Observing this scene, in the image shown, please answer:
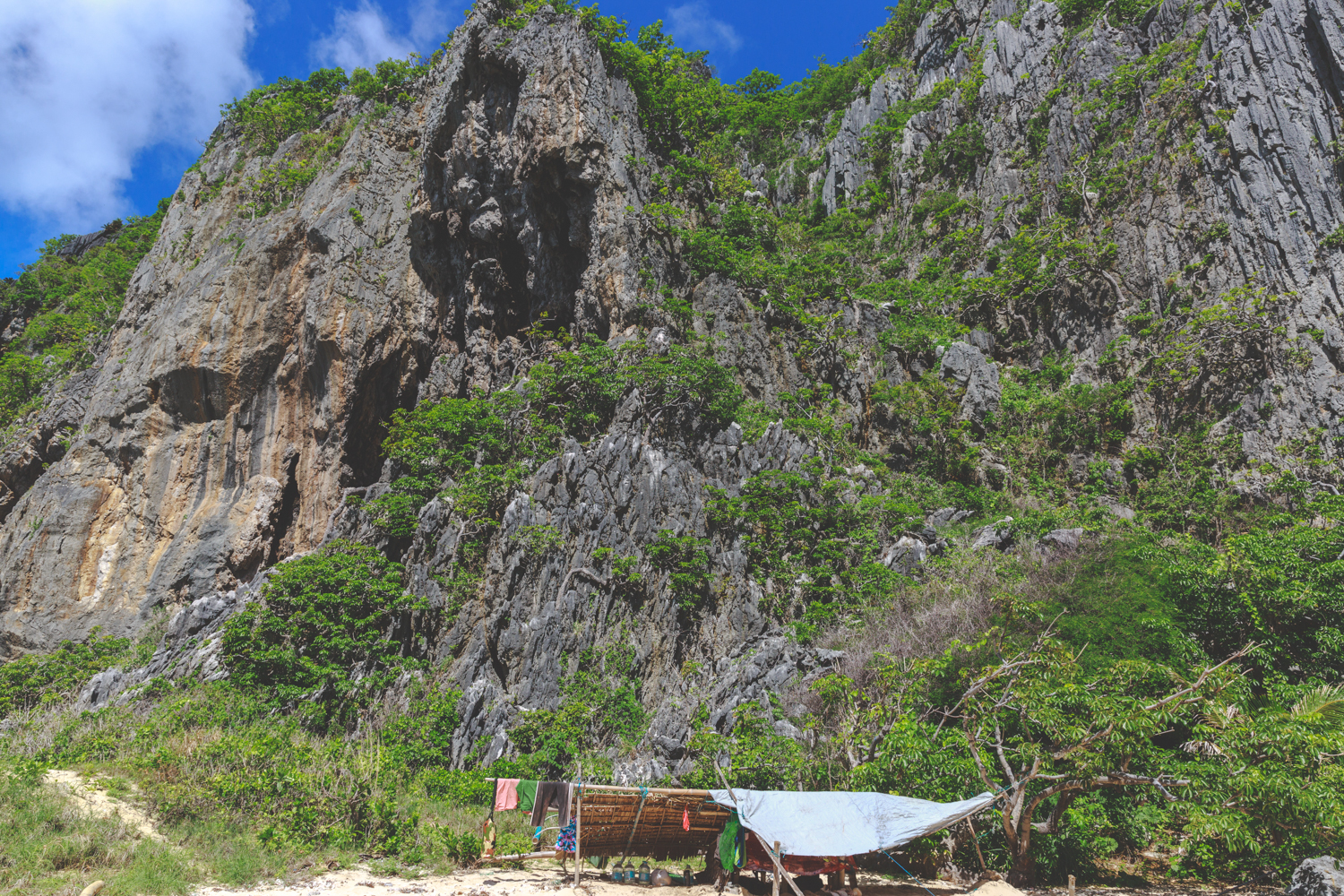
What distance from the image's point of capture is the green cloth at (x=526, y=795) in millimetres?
11438

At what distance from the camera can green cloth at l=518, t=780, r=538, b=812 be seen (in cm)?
1144

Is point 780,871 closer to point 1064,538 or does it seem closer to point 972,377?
point 1064,538

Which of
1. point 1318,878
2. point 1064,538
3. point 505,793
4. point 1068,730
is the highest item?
point 1064,538

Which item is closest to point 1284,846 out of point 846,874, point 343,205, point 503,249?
point 846,874

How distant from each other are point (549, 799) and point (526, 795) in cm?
38

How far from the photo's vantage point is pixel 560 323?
1059 inches

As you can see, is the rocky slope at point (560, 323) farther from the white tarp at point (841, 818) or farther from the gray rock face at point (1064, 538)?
the white tarp at point (841, 818)

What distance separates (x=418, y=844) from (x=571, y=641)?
6892 mm

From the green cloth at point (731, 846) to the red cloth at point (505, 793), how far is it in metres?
3.50

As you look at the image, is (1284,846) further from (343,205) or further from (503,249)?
(343,205)

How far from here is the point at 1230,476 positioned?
67.2 ft

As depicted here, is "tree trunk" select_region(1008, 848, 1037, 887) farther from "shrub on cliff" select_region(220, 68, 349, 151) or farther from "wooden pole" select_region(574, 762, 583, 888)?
"shrub on cliff" select_region(220, 68, 349, 151)

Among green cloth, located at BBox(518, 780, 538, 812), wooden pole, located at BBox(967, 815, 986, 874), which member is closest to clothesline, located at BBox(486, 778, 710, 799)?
green cloth, located at BBox(518, 780, 538, 812)

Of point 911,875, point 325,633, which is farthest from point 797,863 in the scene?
point 325,633
